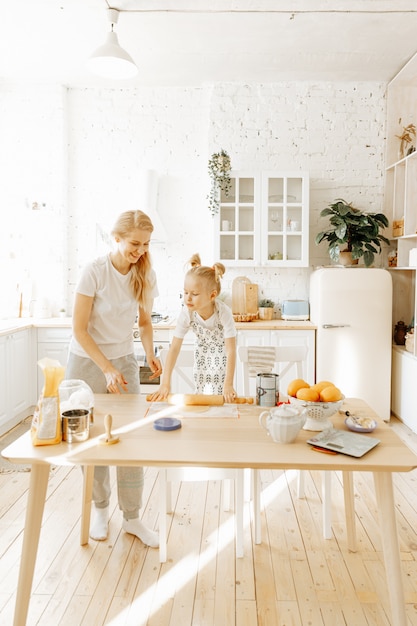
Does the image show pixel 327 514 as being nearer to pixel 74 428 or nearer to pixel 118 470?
pixel 118 470

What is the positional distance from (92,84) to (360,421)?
173 inches

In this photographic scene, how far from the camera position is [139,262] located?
7.77 feet

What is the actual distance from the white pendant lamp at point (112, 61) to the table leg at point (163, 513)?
7.81ft

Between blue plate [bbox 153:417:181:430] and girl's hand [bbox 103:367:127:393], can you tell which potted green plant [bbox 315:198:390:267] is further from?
blue plate [bbox 153:417:181:430]

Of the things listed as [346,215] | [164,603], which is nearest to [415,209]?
[346,215]

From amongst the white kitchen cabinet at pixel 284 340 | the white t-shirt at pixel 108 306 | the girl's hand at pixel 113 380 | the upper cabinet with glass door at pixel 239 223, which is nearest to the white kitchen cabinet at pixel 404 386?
the white kitchen cabinet at pixel 284 340

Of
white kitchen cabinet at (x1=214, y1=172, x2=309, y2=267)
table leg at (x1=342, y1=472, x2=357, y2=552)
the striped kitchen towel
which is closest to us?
table leg at (x1=342, y1=472, x2=357, y2=552)

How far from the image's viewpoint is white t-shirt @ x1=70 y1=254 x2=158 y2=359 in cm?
227

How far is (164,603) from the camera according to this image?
2.01m

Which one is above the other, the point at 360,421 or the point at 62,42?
the point at 62,42

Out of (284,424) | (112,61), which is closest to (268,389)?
Answer: (284,424)

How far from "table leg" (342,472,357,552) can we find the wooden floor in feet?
0.17

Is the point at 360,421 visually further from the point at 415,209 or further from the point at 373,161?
the point at 373,161

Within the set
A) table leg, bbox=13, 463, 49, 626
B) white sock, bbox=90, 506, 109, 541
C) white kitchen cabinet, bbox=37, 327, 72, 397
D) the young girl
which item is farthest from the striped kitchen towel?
white kitchen cabinet, bbox=37, 327, 72, 397
